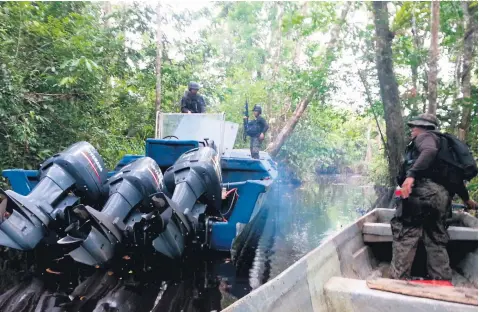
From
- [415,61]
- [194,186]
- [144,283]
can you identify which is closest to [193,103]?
[194,186]

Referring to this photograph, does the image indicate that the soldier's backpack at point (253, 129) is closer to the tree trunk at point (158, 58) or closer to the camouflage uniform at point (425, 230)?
the tree trunk at point (158, 58)

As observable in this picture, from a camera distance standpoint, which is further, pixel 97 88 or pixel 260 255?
pixel 97 88

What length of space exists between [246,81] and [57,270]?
15.6 m

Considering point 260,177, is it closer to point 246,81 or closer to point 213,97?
point 213,97

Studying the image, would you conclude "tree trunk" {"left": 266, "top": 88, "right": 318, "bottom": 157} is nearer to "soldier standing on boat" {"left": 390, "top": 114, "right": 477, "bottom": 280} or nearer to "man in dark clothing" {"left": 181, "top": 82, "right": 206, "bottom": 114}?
"man in dark clothing" {"left": 181, "top": 82, "right": 206, "bottom": 114}

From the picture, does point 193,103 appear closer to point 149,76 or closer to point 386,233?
point 149,76

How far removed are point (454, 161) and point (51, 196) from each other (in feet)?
12.9

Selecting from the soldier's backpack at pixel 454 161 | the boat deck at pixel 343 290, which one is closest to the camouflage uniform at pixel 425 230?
the soldier's backpack at pixel 454 161

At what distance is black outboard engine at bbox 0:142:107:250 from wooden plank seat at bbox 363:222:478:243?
3095mm

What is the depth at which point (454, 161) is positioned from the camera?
362 cm

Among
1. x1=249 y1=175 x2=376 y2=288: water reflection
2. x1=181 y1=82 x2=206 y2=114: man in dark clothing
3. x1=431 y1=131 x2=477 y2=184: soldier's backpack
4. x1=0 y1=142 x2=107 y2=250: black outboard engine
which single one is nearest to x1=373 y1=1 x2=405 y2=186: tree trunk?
x1=249 y1=175 x2=376 y2=288: water reflection

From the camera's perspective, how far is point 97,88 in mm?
7762

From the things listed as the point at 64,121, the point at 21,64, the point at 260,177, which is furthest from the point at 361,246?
the point at 21,64

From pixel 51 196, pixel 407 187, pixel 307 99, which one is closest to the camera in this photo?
pixel 407 187
